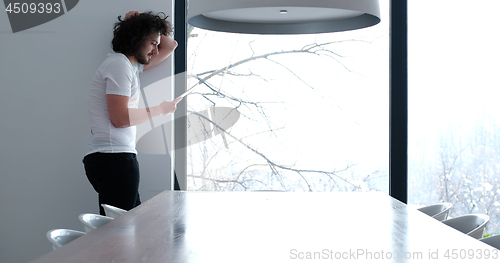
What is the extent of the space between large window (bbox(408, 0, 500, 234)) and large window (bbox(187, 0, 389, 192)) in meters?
0.27

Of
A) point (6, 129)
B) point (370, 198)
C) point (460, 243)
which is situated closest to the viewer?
point (460, 243)

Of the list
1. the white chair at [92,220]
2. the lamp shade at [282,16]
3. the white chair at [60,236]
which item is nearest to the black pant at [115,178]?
the white chair at [92,220]

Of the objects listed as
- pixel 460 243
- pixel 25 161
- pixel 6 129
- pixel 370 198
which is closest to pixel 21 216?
pixel 25 161

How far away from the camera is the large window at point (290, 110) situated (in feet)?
13.1

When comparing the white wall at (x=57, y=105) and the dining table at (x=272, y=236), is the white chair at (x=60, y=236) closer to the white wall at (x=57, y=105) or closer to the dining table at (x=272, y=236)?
the dining table at (x=272, y=236)

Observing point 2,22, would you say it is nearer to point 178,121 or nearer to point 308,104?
point 178,121

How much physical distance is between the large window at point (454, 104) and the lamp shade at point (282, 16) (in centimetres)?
173

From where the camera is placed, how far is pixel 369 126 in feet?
13.2

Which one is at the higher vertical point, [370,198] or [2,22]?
[2,22]

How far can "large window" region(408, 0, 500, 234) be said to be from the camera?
3969 millimetres

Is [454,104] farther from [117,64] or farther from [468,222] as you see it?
[117,64]

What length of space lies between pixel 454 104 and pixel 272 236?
2792 millimetres

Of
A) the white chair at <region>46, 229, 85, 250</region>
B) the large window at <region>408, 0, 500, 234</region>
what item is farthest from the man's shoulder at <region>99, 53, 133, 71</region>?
the large window at <region>408, 0, 500, 234</region>

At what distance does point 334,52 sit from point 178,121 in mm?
1425
